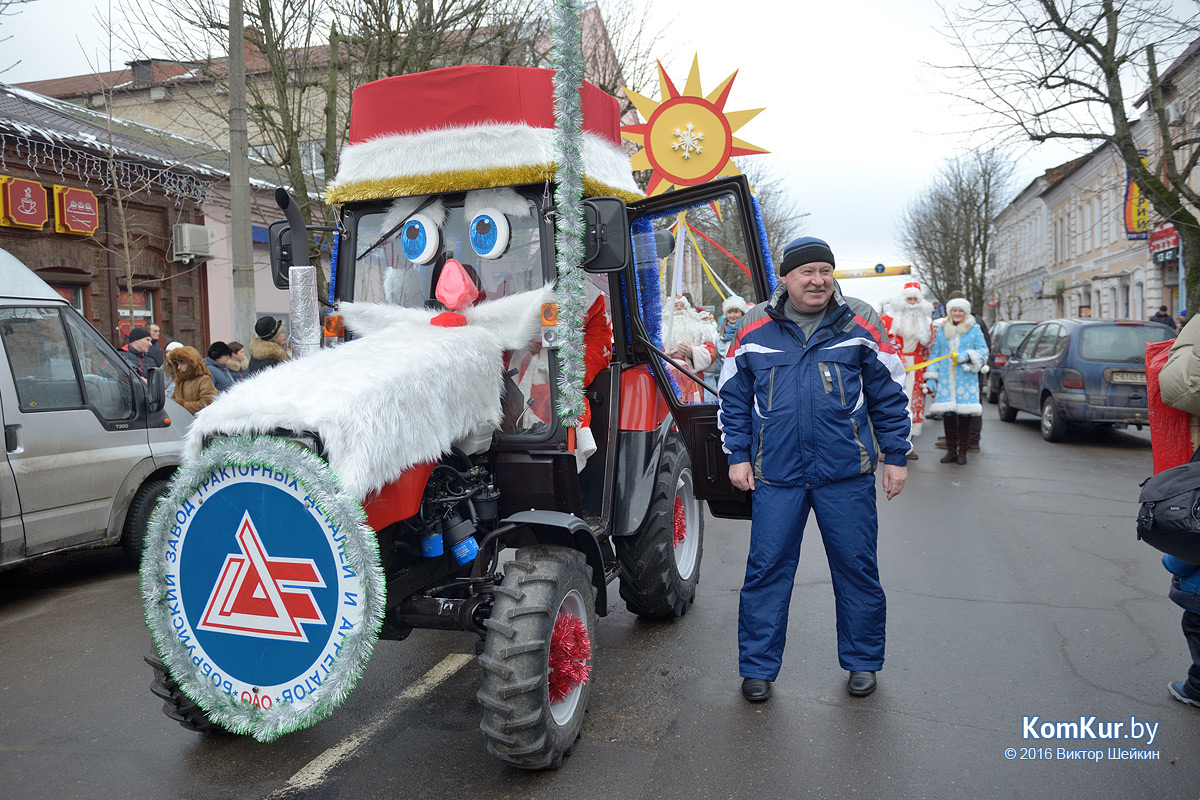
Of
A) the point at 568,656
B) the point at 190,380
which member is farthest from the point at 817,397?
the point at 190,380

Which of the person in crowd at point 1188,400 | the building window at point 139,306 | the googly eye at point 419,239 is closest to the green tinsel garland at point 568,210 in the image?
the googly eye at point 419,239

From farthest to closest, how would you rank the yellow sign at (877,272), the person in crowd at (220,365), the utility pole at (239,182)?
the yellow sign at (877,272), the utility pole at (239,182), the person in crowd at (220,365)

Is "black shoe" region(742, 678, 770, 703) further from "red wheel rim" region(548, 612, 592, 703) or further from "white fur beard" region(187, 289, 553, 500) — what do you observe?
"white fur beard" region(187, 289, 553, 500)

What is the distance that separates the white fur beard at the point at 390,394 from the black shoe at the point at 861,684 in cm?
195

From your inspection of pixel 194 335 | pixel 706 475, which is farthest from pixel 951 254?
pixel 706 475

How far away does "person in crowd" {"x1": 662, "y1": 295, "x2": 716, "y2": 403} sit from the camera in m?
4.63

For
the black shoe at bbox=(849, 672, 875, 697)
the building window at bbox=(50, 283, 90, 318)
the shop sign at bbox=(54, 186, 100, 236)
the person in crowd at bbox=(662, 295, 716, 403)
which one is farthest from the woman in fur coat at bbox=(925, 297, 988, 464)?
the building window at bbox=(50, 283, 90, 318)

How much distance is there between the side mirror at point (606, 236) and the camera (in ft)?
11.8

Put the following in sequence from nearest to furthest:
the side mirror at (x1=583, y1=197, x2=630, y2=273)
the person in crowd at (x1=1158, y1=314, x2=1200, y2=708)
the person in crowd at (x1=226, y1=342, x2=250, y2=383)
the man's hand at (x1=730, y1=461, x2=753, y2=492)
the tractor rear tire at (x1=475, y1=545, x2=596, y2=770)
Result: the tractor rear tire at (x1=475, y1=545, x2=596, y2=770) < the person in crowd at (x1=1158, y1=314, x2=1200, y2=708) < the side mirror at (x1=583, y1=197, x2=630, y2=273) < the man's hand at (x1=730, y1=461, x2=753, y2=492) < the person in crowd at (x1=226, y1=342, x2=250, y2=383)

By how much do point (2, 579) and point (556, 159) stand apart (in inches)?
233

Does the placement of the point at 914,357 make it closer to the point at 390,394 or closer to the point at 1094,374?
the point at 1094,374

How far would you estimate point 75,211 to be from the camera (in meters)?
14.2

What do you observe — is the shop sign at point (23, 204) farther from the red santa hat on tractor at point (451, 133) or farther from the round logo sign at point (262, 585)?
the round logo sign at point (262, 585)

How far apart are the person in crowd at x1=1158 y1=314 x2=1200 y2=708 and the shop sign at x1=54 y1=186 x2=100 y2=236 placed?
15.4 meters
